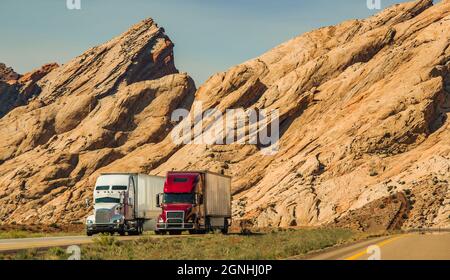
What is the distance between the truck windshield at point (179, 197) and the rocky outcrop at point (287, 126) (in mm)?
33029

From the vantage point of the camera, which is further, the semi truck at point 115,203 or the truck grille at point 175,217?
the truck grille at point 175,217

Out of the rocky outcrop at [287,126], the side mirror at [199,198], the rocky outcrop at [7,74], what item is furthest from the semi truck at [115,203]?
the rocky outcrop at [7,74]

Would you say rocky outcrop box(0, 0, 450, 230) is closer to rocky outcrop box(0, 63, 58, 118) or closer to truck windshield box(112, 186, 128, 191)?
rocky outcrop box(0, 63, 58, 118)

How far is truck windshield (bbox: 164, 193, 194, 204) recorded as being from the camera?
56250mm

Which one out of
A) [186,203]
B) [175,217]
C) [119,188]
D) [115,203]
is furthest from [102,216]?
[186,203]

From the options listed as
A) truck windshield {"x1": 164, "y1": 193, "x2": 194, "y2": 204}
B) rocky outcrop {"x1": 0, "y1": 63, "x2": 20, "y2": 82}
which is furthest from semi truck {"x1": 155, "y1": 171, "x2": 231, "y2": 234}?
rocky outcrop {"x1": 0, "y1": 63, "x2": 20, "y2": 82}

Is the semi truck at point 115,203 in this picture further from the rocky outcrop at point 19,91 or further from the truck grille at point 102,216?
the rocky outcrop at point 19,91

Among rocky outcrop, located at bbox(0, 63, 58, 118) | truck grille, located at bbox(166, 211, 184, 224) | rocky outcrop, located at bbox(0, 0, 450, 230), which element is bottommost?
truck grille, located at bbox(166, 211, 184, 224)

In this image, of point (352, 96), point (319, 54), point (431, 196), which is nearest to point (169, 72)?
point (319, 54)

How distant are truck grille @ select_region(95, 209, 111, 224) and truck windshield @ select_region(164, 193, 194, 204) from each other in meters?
4.45

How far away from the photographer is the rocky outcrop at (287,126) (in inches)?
3740

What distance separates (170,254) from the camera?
3291 centimetres

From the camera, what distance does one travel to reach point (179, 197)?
56.5m

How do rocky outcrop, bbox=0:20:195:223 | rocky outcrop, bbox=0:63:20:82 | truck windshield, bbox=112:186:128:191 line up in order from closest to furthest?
truck windshield, bbox=112:186:128:191, rocky outcrop, bbox=0:20:195:223, rocky outcrop, bbox=0:63:20:82
